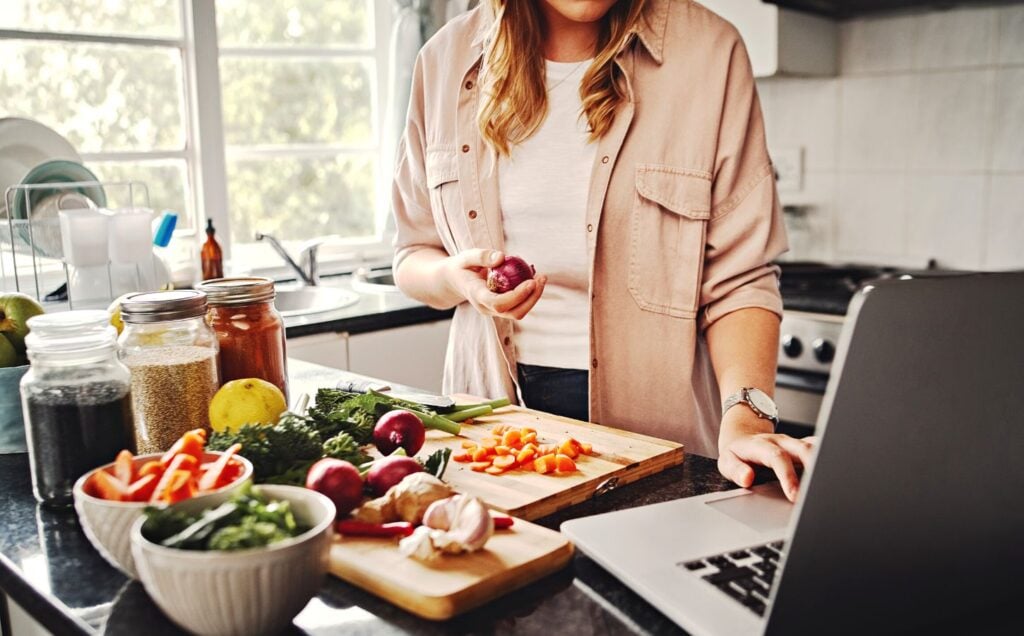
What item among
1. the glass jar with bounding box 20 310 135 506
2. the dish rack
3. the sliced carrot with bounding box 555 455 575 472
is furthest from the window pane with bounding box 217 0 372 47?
the sliced carrot with bounding box 555 455 575 472

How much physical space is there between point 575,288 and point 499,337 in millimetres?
151

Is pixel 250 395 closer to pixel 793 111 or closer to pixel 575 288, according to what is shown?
pixel 575 288

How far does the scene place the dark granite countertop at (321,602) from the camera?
2.59 feet

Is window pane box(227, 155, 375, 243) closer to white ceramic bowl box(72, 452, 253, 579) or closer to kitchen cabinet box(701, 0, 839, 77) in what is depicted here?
kitchen cabinet box(701, 0, 839, 77)

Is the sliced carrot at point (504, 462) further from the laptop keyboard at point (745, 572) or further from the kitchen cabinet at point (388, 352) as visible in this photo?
the kitchen cabinet at point (388, 352)

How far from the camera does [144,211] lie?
1842 millimetres

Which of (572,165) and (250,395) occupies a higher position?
(572,165)

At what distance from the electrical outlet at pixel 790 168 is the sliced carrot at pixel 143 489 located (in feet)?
8.62

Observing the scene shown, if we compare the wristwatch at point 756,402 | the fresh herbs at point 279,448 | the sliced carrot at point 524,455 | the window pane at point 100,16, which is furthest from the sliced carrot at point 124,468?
the window pane at point 100,16

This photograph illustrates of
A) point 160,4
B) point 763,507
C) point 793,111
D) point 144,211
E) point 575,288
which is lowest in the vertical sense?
point 763,507

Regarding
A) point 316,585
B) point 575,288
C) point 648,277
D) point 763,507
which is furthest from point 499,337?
point 316,585

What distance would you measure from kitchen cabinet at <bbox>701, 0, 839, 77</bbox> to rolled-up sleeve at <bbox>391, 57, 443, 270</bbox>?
1.42 meters

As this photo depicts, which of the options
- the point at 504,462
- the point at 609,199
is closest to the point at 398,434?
the point at 504,462

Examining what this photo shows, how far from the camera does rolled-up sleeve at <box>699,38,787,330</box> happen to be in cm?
146
